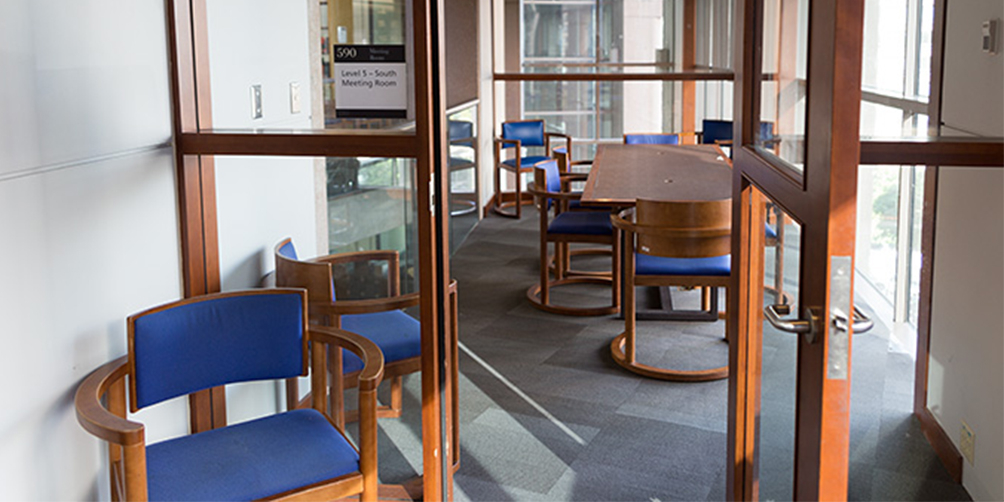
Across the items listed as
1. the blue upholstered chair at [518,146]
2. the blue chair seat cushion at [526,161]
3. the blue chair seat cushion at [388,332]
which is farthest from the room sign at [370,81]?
the blue chair seat cushion at [526,161]

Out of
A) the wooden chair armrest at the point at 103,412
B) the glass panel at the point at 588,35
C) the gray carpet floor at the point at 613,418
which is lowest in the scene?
the gray carpet floor at the point at 613,418

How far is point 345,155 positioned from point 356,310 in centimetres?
48

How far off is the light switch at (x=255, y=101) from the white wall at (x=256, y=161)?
0.01 m

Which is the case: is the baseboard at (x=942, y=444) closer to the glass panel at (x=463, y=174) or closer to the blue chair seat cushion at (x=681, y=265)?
the blue chair seat cushion at (x=681, y=265)

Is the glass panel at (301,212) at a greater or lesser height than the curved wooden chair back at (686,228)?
greater

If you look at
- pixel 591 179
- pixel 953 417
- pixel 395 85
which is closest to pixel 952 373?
pixel 953 417

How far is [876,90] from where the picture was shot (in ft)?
4.99

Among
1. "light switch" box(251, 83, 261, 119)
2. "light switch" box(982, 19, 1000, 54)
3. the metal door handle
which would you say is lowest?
the metal door handle

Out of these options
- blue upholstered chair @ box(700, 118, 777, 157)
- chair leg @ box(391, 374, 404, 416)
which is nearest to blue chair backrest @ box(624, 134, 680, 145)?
blue upholstered chair @ box(700, 118, 777, 157)

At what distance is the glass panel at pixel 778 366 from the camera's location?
1.77 metres

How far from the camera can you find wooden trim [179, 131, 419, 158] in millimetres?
2322

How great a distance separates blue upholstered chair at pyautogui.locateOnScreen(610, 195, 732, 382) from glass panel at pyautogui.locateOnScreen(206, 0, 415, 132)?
180cm

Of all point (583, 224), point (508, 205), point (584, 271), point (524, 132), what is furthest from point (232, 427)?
point (508, 205)

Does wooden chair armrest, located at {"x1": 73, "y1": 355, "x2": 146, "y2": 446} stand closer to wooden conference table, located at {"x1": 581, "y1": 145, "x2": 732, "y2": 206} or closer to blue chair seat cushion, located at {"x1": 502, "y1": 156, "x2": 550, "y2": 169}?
wooden conference table, located at {"x1": 581, "y1": 145, "x2": 732, "y2": 206}
